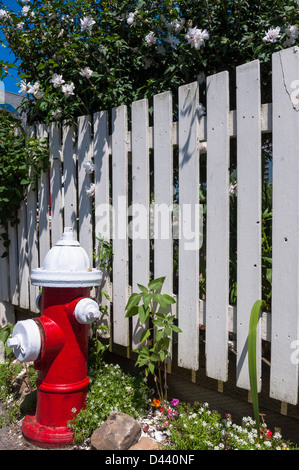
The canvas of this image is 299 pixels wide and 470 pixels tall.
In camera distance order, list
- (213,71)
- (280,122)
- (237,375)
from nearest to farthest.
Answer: (280,122) → (237,375) → (213,71)

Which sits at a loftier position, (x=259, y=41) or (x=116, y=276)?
(x=259, y=41)

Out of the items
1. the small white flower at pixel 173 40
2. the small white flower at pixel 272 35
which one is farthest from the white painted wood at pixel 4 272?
the small white flower at pixel 272 35

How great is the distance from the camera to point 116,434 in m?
1.93

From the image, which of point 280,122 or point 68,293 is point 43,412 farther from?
point 280,122

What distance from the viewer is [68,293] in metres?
2.20

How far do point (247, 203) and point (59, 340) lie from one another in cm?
129

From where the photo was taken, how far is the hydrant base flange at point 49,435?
2125mm

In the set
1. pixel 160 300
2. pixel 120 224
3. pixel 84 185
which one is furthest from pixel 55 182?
pixel 160 300

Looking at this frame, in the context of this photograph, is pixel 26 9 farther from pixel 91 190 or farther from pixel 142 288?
pixel 142 288

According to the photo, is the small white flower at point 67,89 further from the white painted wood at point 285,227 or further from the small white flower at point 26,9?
the white painted wood at point 285,227

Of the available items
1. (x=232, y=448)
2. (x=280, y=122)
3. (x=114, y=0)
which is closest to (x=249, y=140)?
(x=280, y=122)

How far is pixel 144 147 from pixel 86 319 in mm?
1116

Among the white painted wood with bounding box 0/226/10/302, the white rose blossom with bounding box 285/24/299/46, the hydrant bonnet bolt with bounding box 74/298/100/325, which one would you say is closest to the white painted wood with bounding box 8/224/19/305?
the white painted wood with bounding box 0/226/10/302

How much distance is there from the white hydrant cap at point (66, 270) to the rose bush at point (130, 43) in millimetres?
1172
